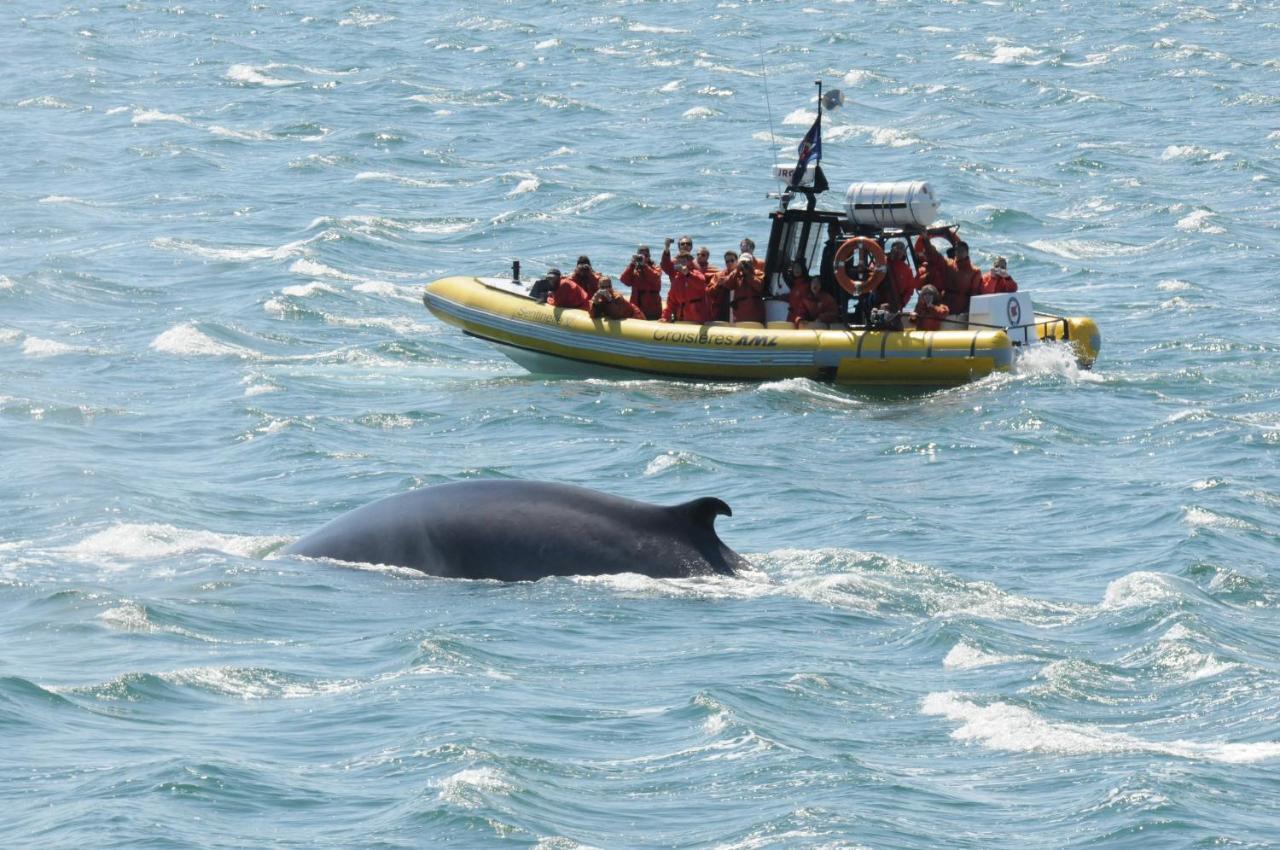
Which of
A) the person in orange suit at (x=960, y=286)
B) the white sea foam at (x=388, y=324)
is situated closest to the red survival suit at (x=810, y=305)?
the person in orange suit at (x=960, y=286)

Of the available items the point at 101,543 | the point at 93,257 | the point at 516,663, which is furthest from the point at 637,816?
the point at 93,257

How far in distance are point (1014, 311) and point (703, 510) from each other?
15.0 m

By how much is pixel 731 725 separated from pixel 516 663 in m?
2.09

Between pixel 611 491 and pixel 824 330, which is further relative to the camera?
pixel 824 330

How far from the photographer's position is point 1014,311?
31.5 m

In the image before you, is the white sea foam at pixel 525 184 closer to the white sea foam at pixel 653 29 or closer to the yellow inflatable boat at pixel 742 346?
the yellow inflatable boat at pixel 742 346

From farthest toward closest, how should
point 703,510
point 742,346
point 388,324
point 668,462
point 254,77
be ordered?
point 254,77
point 388,324
point 742,346
point 668,462
point 703,510

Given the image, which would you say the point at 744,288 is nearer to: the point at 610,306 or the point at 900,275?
the point at 610,306

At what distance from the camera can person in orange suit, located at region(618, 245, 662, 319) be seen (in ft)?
107

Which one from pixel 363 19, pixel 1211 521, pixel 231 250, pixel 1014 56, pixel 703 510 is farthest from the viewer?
pixel 363 19

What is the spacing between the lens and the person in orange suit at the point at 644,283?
32469mm

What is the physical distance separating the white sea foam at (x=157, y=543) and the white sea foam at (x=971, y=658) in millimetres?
6518

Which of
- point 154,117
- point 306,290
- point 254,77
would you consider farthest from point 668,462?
point 254,77

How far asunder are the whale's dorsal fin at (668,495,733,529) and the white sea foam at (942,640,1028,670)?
2.05 meters
